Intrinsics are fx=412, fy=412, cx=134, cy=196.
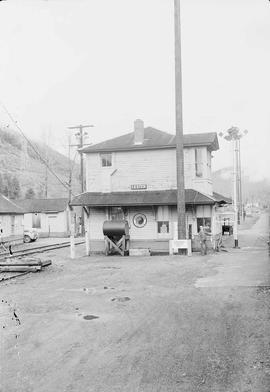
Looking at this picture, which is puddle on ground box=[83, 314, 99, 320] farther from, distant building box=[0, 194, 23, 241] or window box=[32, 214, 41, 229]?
window box=[32, 214, 41, 229]

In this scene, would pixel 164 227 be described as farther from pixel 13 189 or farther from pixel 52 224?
pixel 13 189

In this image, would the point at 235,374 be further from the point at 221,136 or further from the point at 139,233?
the point at 221,136

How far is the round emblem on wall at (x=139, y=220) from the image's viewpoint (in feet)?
77.5

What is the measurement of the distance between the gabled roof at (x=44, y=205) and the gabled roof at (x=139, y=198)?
947 inches

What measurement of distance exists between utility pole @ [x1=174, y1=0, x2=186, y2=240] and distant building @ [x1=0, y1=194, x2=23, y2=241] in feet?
62.6

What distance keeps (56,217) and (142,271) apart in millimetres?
33596

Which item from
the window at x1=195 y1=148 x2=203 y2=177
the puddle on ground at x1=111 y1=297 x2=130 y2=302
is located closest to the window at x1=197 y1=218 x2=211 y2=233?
the window at x1=195 y1=148 x2=203 y2=177

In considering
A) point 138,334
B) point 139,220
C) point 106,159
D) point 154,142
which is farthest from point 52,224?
point 138,334

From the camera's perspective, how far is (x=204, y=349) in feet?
22.2

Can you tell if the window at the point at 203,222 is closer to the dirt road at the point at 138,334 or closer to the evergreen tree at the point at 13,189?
the dirt road at the point at 138,334


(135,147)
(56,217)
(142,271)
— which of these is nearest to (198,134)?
(135,147)

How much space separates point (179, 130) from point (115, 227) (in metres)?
6.16

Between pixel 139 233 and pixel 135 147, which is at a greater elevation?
pixel 135 147

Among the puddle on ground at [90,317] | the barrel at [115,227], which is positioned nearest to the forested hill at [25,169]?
the barrel at [115,227]
